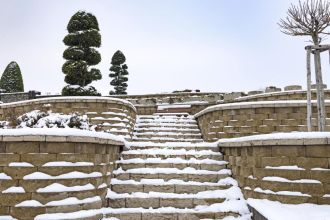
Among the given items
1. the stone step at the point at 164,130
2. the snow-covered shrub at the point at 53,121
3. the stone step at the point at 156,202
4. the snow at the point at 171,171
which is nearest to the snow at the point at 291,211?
the stone step at the point at 156,202

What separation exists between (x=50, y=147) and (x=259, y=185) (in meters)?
3.41

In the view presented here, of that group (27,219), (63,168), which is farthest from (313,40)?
(27,219)

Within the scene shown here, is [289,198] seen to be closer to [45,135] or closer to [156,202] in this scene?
[156,202]

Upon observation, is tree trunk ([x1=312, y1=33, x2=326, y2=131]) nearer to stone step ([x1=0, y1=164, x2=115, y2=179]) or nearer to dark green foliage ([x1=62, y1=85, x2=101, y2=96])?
stone step ([x1=0, y1=164, x2=115, y2=179])

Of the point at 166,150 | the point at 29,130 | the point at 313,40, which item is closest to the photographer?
the point at 29,130

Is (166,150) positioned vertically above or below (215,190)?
above

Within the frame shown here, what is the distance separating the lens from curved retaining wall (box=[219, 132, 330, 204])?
4.92 metres

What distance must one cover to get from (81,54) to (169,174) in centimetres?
1109

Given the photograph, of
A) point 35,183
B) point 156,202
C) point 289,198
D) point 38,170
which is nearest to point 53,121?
point 38,170

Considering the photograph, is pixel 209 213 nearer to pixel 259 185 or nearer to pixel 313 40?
pixel 259 185

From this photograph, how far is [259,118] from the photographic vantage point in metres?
8.67

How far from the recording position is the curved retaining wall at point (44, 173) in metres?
4.80

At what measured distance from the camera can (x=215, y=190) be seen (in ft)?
20.9

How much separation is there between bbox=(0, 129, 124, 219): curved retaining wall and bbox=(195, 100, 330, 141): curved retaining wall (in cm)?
474
